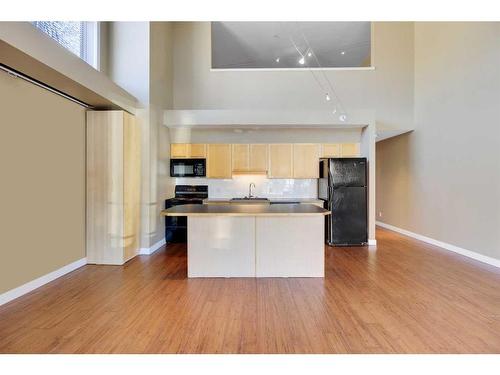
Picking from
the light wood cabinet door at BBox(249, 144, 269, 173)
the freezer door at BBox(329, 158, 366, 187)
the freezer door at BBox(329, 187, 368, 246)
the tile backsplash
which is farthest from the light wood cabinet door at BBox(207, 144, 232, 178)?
the freezer door at BBox(329, 187, 368, 246)

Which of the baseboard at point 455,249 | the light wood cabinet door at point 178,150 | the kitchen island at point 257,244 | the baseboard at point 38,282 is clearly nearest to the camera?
the baseboard at point 38,282

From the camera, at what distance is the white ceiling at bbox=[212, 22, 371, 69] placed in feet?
21.1

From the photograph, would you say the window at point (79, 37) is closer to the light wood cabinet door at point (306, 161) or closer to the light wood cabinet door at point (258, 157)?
the light wood cabinet door at point (258, 157)

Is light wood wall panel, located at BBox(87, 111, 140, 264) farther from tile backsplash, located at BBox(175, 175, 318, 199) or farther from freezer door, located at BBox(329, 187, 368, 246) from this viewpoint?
freezer door, located at BBox(329, 187, 368, 246)

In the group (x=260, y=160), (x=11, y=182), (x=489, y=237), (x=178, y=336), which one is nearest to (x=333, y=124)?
(x=260, y=160)

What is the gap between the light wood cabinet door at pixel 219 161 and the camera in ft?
19.3

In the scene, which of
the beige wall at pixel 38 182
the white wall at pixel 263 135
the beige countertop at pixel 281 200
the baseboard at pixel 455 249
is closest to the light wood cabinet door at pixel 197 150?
the white wall at pixel 263 135

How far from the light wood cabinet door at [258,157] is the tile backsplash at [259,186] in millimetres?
307

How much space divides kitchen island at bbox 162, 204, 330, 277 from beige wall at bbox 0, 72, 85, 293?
1593 millimetres

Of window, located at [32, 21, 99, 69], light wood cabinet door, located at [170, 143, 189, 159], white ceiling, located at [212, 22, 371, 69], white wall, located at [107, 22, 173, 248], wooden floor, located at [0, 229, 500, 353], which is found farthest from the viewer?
white ceiling, located at [212, 22, 371, 69]

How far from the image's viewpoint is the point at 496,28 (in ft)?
13.5
